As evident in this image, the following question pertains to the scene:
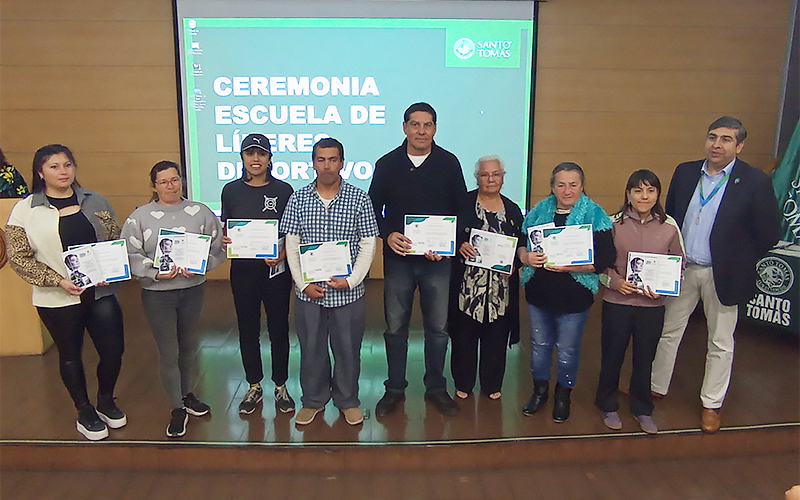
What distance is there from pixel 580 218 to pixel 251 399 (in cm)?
193

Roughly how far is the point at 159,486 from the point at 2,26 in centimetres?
467

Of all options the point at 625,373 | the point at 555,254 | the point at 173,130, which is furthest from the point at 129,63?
the point at 625,373

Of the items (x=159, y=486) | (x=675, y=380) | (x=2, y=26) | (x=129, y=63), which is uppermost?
(x=2, y=26)

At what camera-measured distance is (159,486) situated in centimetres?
224

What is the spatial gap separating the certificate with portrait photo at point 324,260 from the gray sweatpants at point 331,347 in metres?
0.19

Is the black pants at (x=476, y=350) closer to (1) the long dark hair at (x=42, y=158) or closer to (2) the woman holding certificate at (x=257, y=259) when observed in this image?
(2) the woman holding certificate at (x=257, y=259)

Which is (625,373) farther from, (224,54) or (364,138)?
(224,54)

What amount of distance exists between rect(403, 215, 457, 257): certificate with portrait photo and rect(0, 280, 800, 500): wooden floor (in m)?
0.90

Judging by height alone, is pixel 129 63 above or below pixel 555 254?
above

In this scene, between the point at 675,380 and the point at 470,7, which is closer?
the point at 675,380

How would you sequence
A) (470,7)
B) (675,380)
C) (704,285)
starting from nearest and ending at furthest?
1. (704,285)
2. (675,380)
3. (470,7)

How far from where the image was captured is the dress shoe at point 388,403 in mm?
2572

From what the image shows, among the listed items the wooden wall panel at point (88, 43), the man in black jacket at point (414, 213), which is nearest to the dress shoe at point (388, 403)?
the man in black jacket at point (414, 213)

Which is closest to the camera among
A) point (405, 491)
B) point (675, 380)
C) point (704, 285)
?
point (405, 491)
